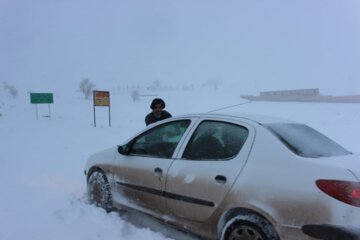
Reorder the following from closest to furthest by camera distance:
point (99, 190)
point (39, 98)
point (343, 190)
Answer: point (343, 190)
point (99, 190)
point (39, 98)

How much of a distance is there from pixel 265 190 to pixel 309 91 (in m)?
60.2

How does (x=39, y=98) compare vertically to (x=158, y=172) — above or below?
below

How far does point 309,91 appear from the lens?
5975 centimetres

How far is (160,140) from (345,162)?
214 cm

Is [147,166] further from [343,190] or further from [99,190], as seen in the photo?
[343,190]

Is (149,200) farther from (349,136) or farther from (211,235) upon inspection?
(349,136)

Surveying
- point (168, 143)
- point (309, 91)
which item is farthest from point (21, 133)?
point (309, 91)

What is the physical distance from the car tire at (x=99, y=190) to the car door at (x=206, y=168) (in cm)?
129

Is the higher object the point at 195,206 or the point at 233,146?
the point at 233,146

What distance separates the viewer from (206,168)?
370 cm

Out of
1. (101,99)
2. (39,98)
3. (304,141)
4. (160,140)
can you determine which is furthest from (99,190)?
(39,98)

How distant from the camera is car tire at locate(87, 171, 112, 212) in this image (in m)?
5.06

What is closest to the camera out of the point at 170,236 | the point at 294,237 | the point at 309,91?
the point at 294,237

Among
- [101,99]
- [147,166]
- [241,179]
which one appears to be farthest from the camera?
[101,99]
